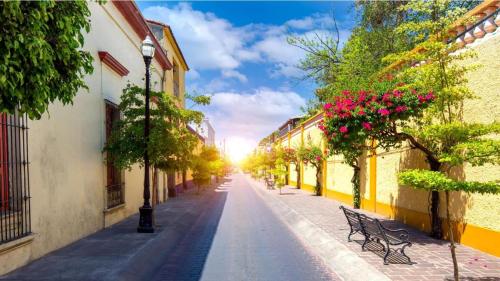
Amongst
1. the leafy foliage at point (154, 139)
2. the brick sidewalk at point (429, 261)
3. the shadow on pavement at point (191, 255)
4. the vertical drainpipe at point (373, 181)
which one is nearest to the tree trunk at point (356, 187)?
the vertical drainpipe at point (373, 181)

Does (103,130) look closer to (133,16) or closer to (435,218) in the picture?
(133,16)

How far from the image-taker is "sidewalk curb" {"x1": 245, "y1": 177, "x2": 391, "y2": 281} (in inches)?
268

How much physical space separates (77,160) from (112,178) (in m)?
3.51

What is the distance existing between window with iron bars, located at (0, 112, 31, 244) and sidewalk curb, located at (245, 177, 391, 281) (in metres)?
6.10

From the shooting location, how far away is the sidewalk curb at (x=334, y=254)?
682 centimetres

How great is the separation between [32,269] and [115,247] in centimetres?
206

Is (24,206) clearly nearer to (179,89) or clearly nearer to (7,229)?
(7,229)

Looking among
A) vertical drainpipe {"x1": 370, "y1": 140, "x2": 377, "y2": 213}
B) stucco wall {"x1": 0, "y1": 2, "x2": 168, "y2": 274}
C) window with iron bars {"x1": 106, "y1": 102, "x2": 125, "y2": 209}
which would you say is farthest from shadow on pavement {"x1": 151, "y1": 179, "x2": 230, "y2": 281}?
vertical drainpipe {"x1": 370, "y1": 140, "x2": 377, "y2": 213}

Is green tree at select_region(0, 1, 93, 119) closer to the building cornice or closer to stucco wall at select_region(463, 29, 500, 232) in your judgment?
stucco wall at select_region(463, 29, 500, 232)

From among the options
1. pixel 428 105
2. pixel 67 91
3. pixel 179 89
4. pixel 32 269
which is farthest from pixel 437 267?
pixel 179 89

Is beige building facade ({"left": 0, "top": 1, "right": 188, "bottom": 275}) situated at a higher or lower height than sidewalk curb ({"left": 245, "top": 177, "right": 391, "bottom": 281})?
higher

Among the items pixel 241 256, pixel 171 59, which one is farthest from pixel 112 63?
pixel 171 59

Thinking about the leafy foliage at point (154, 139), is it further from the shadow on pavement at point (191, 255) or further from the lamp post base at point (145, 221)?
the shadow on pavement at point (191, 255)

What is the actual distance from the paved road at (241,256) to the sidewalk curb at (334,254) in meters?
0.28
